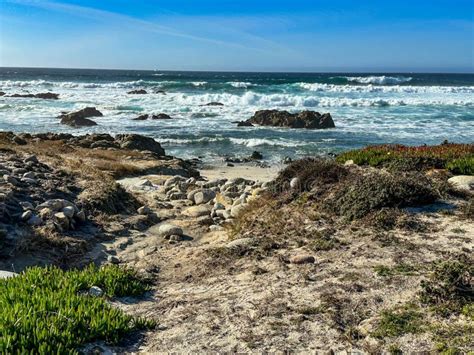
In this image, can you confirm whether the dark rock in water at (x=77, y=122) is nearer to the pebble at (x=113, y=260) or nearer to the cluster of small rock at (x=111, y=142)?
the cluster of small rock at (x=111, y=142)

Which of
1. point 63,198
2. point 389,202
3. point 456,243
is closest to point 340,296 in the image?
point 456,243

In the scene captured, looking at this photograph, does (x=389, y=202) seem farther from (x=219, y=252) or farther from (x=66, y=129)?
(x=66, y=129)

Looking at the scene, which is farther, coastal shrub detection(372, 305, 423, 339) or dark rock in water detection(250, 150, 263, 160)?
dark rock in water detection(250, 150, 263, 160)

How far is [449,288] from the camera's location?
4.59 meters

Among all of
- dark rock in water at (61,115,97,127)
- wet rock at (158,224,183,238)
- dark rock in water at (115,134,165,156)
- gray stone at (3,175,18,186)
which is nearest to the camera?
wet rock at (158,224,183,238)

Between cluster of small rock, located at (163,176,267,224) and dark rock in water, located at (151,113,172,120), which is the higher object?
cluster of small rock, located at (163,176,267,224)

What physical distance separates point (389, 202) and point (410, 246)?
1.44m

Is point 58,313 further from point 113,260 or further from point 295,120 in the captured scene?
point 295,120

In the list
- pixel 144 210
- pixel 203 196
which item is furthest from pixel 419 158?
pixel 144 210

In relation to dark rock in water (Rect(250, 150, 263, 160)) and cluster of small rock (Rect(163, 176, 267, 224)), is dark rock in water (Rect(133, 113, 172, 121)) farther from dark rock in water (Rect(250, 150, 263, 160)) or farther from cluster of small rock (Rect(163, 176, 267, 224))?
cluster of small rock (Rect(163, 176, 267, 224))

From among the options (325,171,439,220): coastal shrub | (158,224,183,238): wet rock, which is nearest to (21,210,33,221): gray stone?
(158,224,183,238): wet rock

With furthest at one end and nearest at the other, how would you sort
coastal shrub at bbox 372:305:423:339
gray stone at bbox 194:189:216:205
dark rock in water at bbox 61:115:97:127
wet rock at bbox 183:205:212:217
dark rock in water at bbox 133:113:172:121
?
dark rock in water at bbox 133:113:172:121, dark rock in water at bbox 61:115:97:127, gray stone at bbox 194:189:216:205, wet rock at bbox 183:205:212:217, coastal shrub at bbox 372:305:423:339

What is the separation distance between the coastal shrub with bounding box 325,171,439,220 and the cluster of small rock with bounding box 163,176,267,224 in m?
2.06

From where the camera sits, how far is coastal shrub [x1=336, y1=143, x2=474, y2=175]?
905 centimetres
